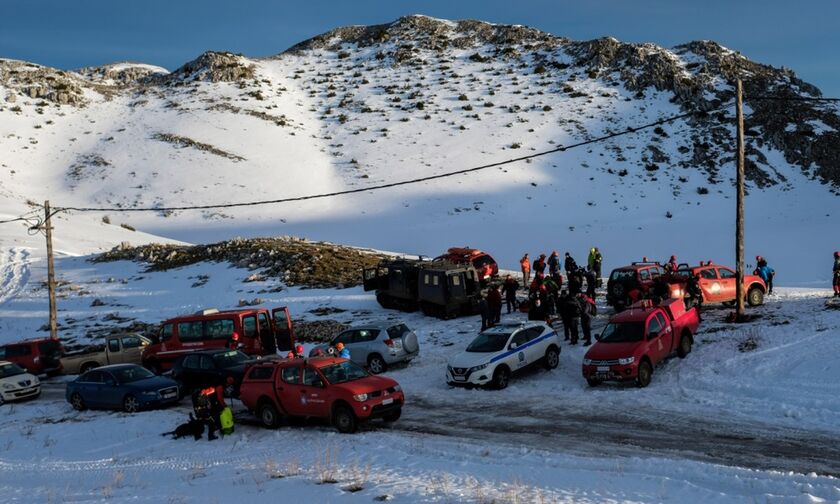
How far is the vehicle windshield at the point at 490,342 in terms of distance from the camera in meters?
18.4

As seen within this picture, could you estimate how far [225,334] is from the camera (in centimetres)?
2286

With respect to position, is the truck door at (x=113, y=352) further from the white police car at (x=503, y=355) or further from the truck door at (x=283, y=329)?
the white police car at (x=503, y=355)

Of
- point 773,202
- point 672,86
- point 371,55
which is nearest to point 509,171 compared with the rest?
point 773,202

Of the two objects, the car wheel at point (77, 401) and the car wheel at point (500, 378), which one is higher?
the car wheel at point (500, 378)

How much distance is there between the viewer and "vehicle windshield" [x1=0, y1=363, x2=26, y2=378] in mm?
22109

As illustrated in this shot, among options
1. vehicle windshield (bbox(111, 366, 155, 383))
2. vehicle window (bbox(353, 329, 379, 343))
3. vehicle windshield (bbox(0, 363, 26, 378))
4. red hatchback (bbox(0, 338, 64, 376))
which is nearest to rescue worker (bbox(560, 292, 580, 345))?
vehicle window (bbox(353, 329, 379, 343))

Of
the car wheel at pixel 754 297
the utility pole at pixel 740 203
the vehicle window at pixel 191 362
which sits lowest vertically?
the vehicle window at pixel 191 362

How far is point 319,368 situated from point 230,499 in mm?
5086

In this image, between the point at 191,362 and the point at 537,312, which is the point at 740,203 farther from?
the point at 191,362

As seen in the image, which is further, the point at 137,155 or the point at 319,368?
the point at 137,155

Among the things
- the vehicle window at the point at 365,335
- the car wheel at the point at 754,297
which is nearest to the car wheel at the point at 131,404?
the vehicle window at the point at 365,335

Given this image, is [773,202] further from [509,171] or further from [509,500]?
[509,500]

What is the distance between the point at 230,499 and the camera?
1051 cm

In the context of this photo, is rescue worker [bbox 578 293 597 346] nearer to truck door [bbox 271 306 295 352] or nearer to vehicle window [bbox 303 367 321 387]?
vehicle window [bbox 303 367 321 387]
